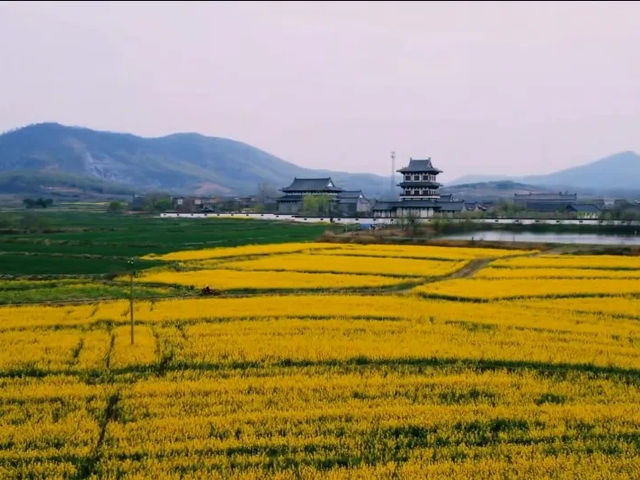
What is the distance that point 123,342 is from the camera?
17406 mm

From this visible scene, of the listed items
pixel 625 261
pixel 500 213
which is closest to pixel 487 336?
pixel 625 261

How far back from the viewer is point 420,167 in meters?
87.0

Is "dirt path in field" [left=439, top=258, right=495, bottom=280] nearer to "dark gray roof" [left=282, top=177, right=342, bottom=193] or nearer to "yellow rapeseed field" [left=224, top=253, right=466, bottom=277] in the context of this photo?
"yellow rapeseed field" [left=224, top=253, right=466, bottom=277]

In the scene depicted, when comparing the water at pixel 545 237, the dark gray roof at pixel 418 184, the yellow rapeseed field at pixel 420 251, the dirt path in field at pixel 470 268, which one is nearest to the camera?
the dirt path in field at pixel 470 268

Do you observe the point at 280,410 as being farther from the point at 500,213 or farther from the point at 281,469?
the point at 500,213

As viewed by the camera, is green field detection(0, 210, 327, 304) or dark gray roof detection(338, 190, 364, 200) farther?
dark gray roof detection(338, 190, 364, 200)

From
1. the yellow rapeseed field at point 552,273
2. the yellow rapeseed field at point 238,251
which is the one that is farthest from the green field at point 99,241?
the yellow rapeseed field at point 552,273

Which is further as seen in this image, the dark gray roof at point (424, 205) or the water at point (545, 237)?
the dark gray roof at point (424, 205)

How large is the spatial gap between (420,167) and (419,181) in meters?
2.01

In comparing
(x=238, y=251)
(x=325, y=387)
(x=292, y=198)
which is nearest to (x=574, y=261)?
(x=238, y=251)

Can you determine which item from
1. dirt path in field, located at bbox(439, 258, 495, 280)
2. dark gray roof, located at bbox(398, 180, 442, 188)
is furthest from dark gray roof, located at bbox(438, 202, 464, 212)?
dirt path in field, located at bbox(439, 258, 495, 280)

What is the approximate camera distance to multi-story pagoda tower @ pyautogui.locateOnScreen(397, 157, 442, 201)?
284 feet

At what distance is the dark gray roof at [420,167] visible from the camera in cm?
8575

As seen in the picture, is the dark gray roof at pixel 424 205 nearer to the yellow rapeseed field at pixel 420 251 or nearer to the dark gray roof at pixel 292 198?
the dark gray roof at pixel 292 198
